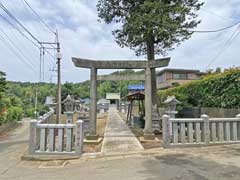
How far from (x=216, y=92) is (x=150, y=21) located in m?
4.34

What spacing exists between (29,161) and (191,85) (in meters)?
10.1

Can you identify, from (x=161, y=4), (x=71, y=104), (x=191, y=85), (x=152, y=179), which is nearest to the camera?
(x=152, y=179)

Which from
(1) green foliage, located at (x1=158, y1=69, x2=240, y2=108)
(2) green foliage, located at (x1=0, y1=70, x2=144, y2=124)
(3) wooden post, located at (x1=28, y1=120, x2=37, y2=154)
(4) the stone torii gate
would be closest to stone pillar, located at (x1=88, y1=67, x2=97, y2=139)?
(4) the stone torii gate

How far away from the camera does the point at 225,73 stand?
10797 mm

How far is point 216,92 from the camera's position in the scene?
1157cm

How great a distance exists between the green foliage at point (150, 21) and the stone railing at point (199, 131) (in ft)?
15.9

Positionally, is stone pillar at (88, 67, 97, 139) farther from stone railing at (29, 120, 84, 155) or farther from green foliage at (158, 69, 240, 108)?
green foliage at (158, 69, 240, 108)

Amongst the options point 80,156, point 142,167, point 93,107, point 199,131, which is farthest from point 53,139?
point 199,131

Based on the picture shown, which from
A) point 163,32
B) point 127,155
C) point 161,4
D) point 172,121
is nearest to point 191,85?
point 163,32

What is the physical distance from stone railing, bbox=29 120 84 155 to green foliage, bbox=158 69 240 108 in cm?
620

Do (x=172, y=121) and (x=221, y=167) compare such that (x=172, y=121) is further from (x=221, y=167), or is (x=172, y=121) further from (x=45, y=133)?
(x=45, y=133)

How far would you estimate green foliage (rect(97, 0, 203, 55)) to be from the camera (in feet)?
37.9

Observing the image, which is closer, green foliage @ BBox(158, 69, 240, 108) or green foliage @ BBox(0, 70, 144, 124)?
green foliage @ BBox(158, 69, 240, 108)

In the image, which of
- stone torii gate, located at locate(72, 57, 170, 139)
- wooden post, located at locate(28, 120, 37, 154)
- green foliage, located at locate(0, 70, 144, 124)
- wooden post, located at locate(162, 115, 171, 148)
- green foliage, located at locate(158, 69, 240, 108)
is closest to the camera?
wooden post, located at locate(28, 120, 37, 154)
